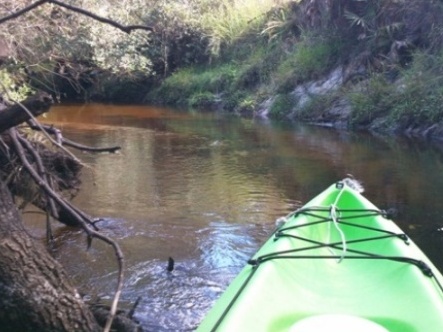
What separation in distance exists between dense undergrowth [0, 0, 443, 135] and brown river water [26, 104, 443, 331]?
1.34 meters

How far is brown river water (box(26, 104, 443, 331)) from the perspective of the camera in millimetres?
4086

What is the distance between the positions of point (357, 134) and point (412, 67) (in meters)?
1.95

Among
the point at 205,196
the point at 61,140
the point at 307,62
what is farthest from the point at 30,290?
the point at 307,62

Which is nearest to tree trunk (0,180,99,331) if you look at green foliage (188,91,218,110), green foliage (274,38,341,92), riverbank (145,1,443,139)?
riverbank (145,1,443,139)

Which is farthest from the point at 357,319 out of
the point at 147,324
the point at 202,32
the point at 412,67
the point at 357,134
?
the point at 202,32

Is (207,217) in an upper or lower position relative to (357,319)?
lower

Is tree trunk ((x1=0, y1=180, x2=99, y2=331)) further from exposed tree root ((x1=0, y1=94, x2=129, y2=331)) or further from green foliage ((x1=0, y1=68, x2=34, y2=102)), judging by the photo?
green foliage ((x1=0, y1=68, x2=34, y2=102))

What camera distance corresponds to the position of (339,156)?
8.91 metres

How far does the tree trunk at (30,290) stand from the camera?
2418 mm

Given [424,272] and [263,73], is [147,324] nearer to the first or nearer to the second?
[424,272]

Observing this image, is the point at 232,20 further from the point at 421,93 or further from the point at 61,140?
the point at 61,140

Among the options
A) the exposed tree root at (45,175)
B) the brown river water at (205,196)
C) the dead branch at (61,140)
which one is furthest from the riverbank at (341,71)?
the dead branch at (61,140)

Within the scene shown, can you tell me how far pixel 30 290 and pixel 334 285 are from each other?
1.39 metres

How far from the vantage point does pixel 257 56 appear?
18516 mm
